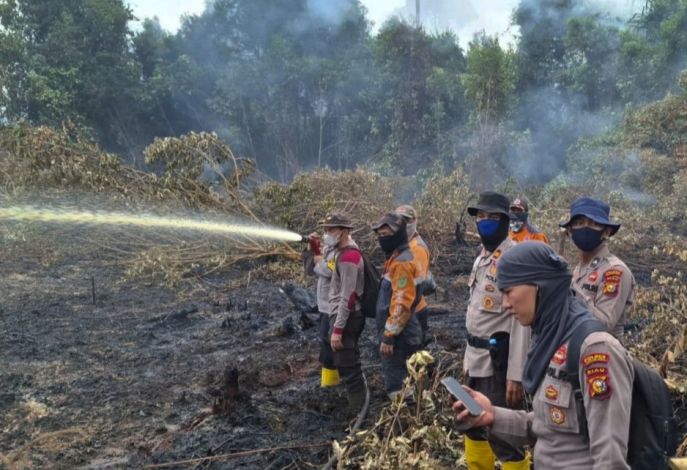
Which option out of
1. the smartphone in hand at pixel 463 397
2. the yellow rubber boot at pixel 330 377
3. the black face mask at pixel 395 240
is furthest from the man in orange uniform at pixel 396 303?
the smartphone in hand at pixel 463 397

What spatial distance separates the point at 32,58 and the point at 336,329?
65.3 ft

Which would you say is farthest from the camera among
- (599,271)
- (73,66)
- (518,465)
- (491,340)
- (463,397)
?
(73,66)

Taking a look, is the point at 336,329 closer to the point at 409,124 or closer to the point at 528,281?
the point at 528,281

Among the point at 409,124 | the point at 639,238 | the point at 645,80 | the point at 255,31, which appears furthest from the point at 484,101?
the point at 255,31

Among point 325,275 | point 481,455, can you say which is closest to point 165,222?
point 325,275

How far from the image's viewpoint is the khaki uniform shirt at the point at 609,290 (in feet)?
10.2

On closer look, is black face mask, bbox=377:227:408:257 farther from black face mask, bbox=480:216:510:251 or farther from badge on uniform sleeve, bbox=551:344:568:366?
badge on uniform sleeve, bbox=551:344:568:366

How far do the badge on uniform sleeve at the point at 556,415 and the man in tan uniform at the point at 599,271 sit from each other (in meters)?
1.26

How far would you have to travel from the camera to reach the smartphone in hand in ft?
6.69

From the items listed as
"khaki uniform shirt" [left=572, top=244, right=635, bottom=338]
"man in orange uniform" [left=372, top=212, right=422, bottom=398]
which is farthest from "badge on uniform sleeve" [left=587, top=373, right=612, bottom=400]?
"man in orange uniform" [left=372, top=212, right=422, bottom=398]

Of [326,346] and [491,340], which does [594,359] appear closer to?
[491,340]

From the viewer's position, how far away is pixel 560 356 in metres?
1.88

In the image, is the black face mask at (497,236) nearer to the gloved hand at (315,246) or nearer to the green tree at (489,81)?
the gloved hand at (315,246)

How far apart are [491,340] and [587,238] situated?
84 centimetres
